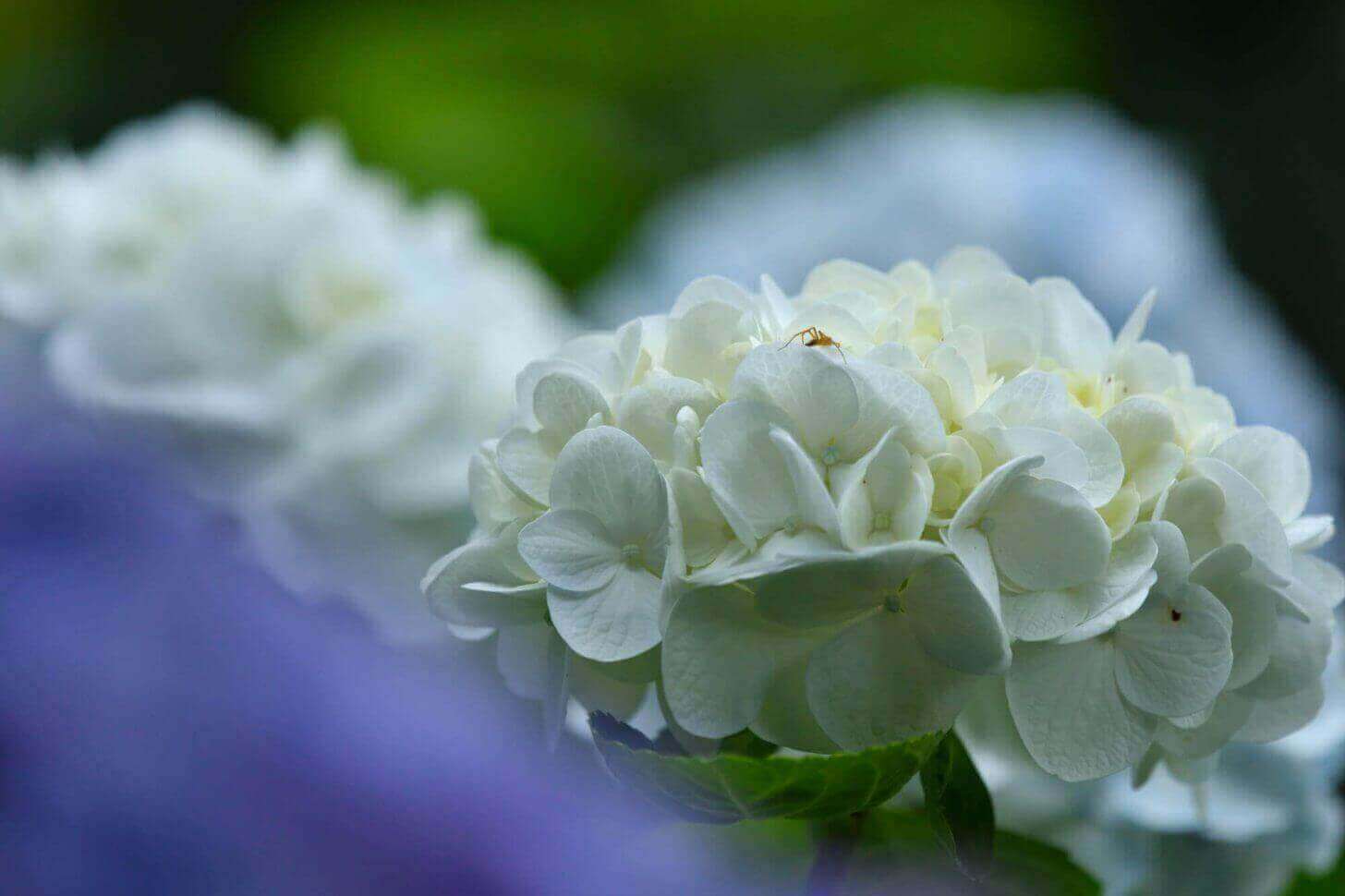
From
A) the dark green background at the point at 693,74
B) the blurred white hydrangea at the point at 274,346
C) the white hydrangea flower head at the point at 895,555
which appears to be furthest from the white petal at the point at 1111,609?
the dark green background at the point at 693,74

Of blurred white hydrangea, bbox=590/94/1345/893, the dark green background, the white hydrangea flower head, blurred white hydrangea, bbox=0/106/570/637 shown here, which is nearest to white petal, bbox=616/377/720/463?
the white hydrangea flower head

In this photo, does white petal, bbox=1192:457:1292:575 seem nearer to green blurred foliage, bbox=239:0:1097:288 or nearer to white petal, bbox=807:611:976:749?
white petal, bbox=807:611:976:749

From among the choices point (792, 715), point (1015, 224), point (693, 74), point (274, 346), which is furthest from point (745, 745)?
point (693, 74)

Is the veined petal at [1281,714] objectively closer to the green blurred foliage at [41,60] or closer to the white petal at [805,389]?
the white petal at [805,389]

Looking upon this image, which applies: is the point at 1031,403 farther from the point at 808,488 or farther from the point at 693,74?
the point at 693,74

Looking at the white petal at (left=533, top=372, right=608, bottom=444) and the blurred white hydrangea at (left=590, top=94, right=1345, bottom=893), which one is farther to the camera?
the blurred white hydrangea at (left=590, top=94, right=1345, bottom=893)

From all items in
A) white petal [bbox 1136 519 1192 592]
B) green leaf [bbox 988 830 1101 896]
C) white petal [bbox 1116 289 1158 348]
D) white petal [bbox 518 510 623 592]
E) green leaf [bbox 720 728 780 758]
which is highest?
white petal [bbox 1116 289 1158 348]

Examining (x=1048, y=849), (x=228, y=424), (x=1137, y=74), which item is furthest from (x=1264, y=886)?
A: (x=1137, y=74)
